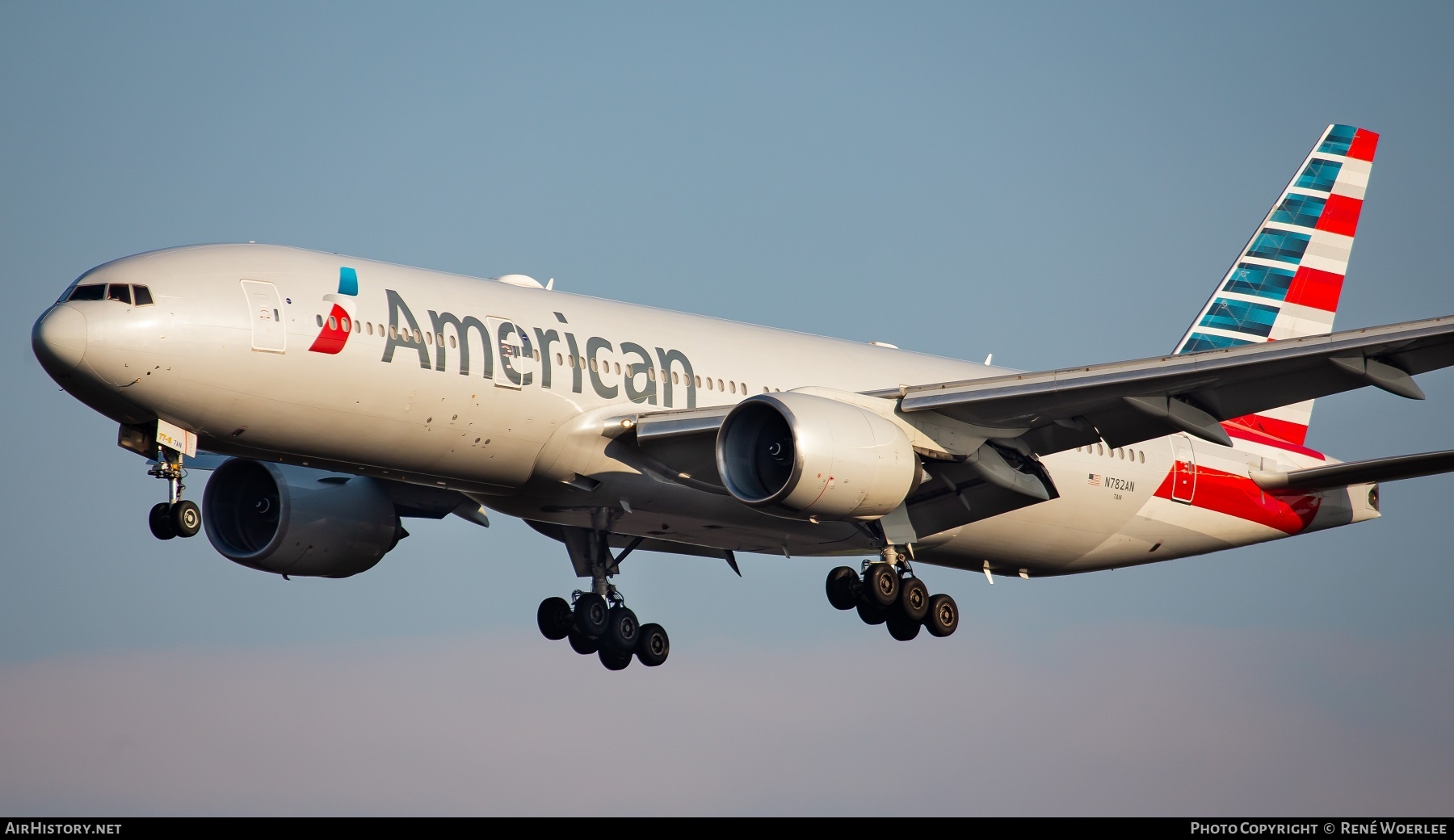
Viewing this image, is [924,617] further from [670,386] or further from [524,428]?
[524,428]

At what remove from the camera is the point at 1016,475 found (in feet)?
100

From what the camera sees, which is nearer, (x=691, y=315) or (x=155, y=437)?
(x=155, y=437)

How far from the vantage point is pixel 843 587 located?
32.7m

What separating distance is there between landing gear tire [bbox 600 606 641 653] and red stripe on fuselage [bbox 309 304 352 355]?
33.9ft

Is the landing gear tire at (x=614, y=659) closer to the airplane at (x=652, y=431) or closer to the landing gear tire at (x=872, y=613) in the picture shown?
the airplane at (x=652, y=431)

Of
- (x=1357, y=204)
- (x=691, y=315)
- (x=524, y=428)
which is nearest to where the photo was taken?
(x=524, y=428)

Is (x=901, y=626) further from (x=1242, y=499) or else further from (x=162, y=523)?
(x=162, y=523)

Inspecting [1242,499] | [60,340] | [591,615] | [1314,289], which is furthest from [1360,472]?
[60,340]

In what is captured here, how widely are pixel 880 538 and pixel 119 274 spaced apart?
45.1 feet

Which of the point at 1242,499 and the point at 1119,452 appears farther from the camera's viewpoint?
the point at 1242,499

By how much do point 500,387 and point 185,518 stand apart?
5.17 meters

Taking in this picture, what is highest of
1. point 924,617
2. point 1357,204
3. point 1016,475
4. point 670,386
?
point 1357,204

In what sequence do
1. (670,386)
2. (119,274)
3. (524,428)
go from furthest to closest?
(670,386) → (524,428) → (119,274)

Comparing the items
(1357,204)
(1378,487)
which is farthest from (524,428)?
(1357,204)
